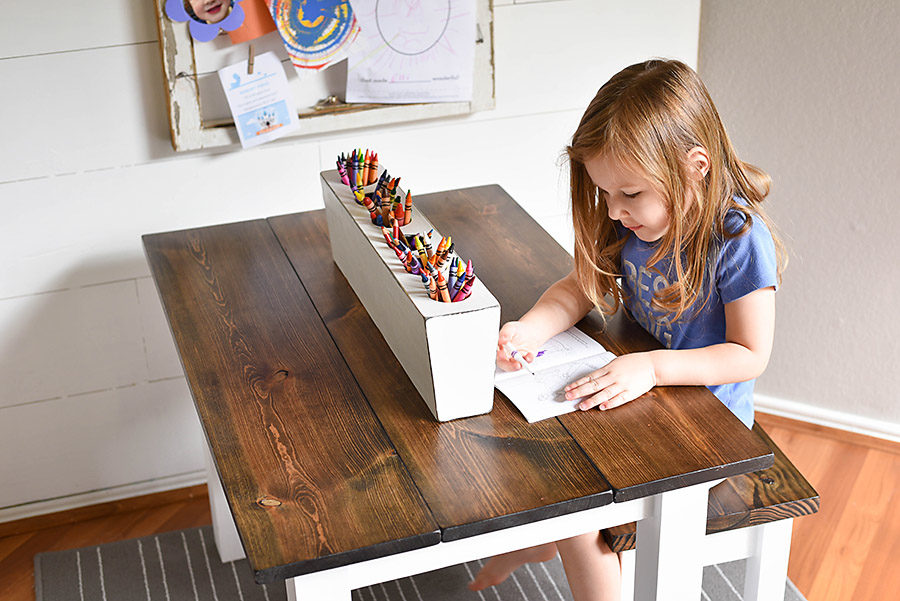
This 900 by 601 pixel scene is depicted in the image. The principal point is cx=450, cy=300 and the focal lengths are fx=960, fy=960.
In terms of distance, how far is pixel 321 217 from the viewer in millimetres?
2035

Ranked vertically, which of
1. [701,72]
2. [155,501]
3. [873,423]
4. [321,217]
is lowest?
[155,501]

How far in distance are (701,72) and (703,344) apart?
1.20 meters

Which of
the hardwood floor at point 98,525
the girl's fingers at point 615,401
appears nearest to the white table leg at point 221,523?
the hardwood floor at point 98,525

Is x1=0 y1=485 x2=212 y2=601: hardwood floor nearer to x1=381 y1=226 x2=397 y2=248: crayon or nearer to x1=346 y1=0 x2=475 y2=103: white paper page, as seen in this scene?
x1=346 y1=0 x2=475 y2=103: white paper page

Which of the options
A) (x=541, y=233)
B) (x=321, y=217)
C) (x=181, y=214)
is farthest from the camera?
(x=181, y=214)

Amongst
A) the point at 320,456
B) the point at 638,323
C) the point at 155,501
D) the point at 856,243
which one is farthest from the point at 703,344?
the point at 155,501

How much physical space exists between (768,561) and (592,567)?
0.30 metres

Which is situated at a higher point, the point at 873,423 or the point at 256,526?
the point at 256,526

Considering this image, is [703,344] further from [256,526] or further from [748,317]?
[256,526]

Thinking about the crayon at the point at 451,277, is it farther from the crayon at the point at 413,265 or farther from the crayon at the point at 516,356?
the crayon at the point at 516,356

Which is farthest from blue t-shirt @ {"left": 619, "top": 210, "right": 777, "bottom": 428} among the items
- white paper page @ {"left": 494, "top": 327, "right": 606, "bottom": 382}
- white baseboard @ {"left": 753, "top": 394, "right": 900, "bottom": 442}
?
white baseboard @ {"left": 753, "top": 394, "right": 900, "bottom": 442}

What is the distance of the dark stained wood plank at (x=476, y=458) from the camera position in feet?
3.74

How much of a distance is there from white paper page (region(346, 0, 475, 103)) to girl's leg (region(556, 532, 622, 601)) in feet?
3.85

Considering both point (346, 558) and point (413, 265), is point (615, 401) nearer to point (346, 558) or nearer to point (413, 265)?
point (413, 265)
